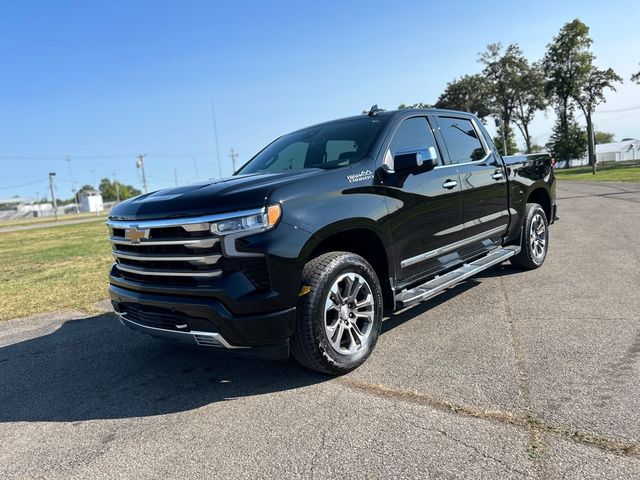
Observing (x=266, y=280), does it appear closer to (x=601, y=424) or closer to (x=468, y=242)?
(x=601, y=424)

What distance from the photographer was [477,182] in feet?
17.4

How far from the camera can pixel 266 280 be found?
3.23 metres

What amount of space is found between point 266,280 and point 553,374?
204 centimetres

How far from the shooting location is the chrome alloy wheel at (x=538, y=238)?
21.4 ft

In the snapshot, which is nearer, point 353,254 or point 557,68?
point 353,254

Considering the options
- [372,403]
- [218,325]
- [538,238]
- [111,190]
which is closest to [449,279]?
[372,403]

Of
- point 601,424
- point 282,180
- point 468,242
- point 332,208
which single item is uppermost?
point 282,180

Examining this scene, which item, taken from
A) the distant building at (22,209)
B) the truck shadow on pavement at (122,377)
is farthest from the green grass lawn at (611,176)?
the distant building at (22,209)

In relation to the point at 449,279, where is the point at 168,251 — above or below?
above

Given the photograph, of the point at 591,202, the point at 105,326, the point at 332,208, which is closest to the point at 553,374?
the point at 332,208

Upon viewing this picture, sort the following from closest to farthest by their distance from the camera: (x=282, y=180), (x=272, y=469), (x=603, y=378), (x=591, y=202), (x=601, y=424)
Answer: (x=272, y=469) → (x=601, y=424) → (x=603, y=378) → (x=282, y=180) → (x=591, y=202)

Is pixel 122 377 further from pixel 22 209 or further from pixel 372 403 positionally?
pixel 22 209

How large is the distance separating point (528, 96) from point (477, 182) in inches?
2230

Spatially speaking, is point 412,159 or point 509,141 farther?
point 509,141
